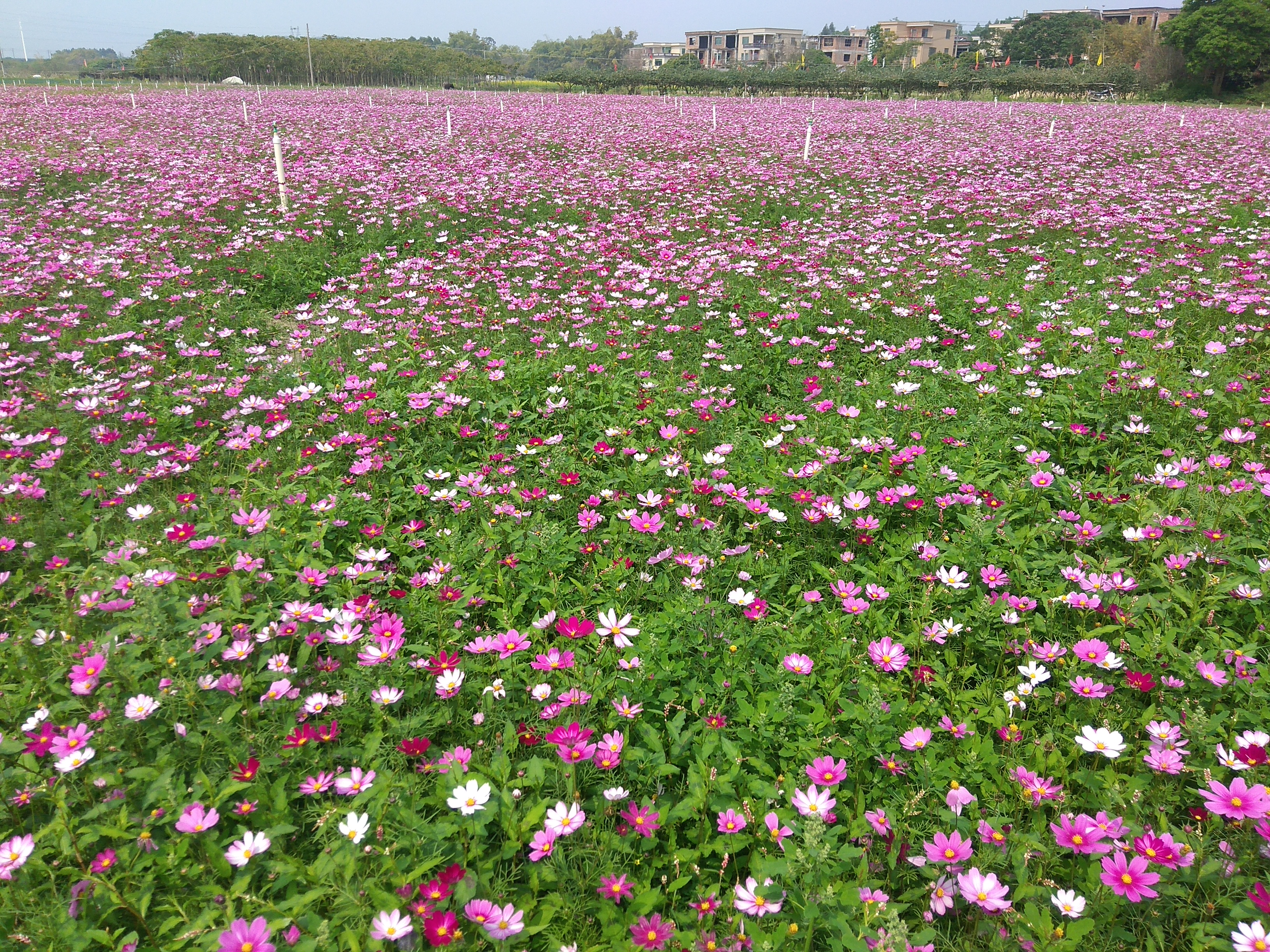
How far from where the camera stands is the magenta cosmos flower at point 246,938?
143 cm

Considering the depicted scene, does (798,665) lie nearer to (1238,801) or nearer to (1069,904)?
(1069,904)

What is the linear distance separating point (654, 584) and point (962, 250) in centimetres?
700

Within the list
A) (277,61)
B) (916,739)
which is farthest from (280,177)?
(277,61)

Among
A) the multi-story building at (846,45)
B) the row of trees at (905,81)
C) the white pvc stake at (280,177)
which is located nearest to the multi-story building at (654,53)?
the multi-story building at (846,45)

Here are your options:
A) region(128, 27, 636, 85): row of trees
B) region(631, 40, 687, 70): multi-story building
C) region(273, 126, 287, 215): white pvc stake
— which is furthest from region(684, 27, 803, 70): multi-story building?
region(273, 126, 287, 215): white pvc stake

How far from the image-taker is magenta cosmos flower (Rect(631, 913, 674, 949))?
153 cm

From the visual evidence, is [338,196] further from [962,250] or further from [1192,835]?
[1192,835]

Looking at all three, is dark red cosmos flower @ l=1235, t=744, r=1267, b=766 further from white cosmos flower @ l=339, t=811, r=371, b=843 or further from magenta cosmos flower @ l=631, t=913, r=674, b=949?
white cosmos flower @ l=339, t=811, r=371, b=843

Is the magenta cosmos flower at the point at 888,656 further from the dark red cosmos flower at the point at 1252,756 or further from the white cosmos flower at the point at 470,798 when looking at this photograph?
the white cosmos flower at the point at 470,798

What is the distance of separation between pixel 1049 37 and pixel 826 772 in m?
85.4

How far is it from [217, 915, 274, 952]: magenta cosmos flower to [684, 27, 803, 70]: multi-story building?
117 metres

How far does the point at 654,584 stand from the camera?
9.26 ft

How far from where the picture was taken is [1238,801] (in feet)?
5.49

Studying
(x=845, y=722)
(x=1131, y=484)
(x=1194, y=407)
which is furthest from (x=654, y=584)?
(x=1194, y=407)
